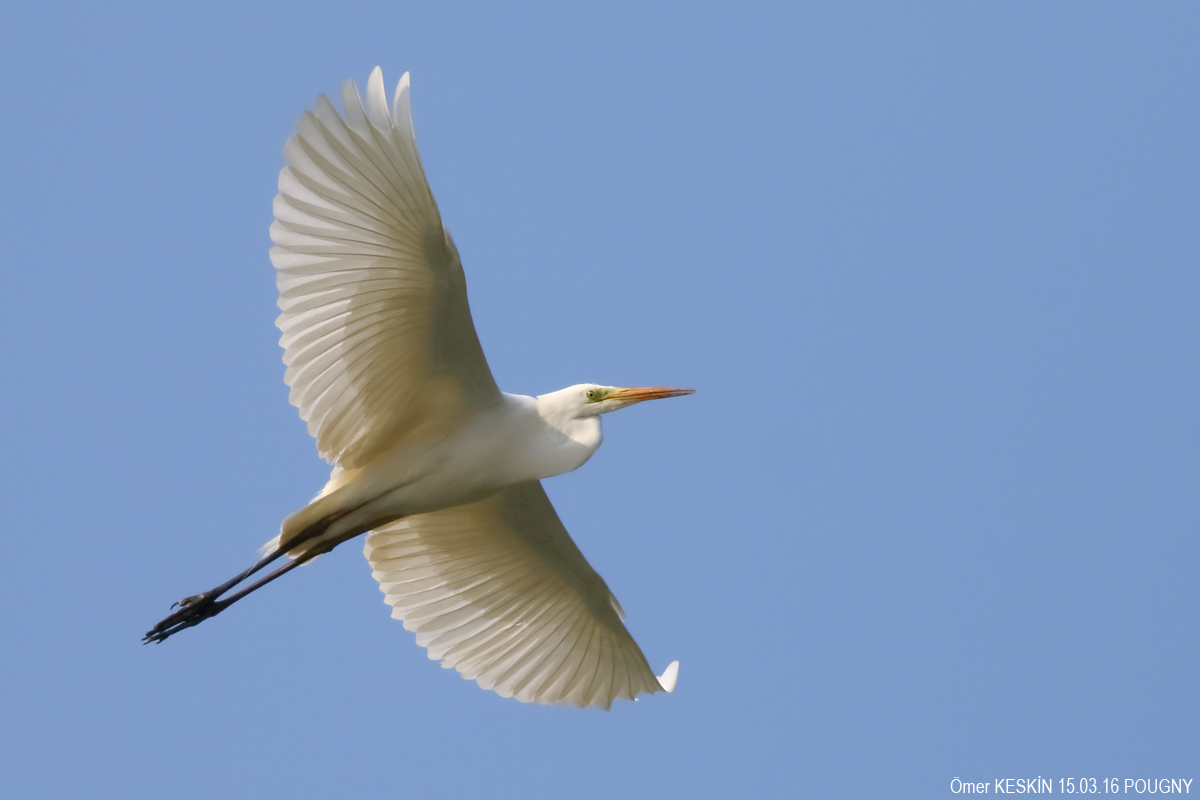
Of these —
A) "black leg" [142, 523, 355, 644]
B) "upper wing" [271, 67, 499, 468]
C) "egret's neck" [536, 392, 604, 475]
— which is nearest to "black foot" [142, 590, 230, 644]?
"black leg" [142, 523, 355, 644]

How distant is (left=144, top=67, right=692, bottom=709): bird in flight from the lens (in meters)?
7.62

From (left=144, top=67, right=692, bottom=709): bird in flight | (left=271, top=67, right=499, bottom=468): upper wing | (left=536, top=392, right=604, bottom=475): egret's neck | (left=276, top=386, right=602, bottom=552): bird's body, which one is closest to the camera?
(left=271, top=67, right=499, bottom=468): upper wing

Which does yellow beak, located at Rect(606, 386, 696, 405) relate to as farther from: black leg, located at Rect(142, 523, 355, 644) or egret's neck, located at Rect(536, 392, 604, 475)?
black leg, located at Rect(142, 523, 355, 644)

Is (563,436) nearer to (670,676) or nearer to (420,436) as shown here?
(420,436)

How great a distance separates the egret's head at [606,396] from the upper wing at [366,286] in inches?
21.4

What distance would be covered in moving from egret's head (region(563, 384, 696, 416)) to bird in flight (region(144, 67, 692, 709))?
0.04 ft

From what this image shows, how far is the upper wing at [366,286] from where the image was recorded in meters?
7.39

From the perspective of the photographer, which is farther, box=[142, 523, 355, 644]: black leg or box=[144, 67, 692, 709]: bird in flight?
box=[142, 523, 355, 644]: black leg

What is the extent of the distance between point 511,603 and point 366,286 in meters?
2.96

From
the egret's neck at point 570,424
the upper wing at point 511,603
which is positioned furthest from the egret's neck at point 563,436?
the upper wing at point 511,603

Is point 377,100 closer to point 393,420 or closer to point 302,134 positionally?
point 302,134

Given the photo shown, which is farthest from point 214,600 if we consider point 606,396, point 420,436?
point 606,396

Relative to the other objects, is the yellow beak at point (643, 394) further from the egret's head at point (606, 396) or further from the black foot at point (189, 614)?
the black foot at point (189, 614)

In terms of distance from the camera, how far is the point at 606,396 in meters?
9.05
